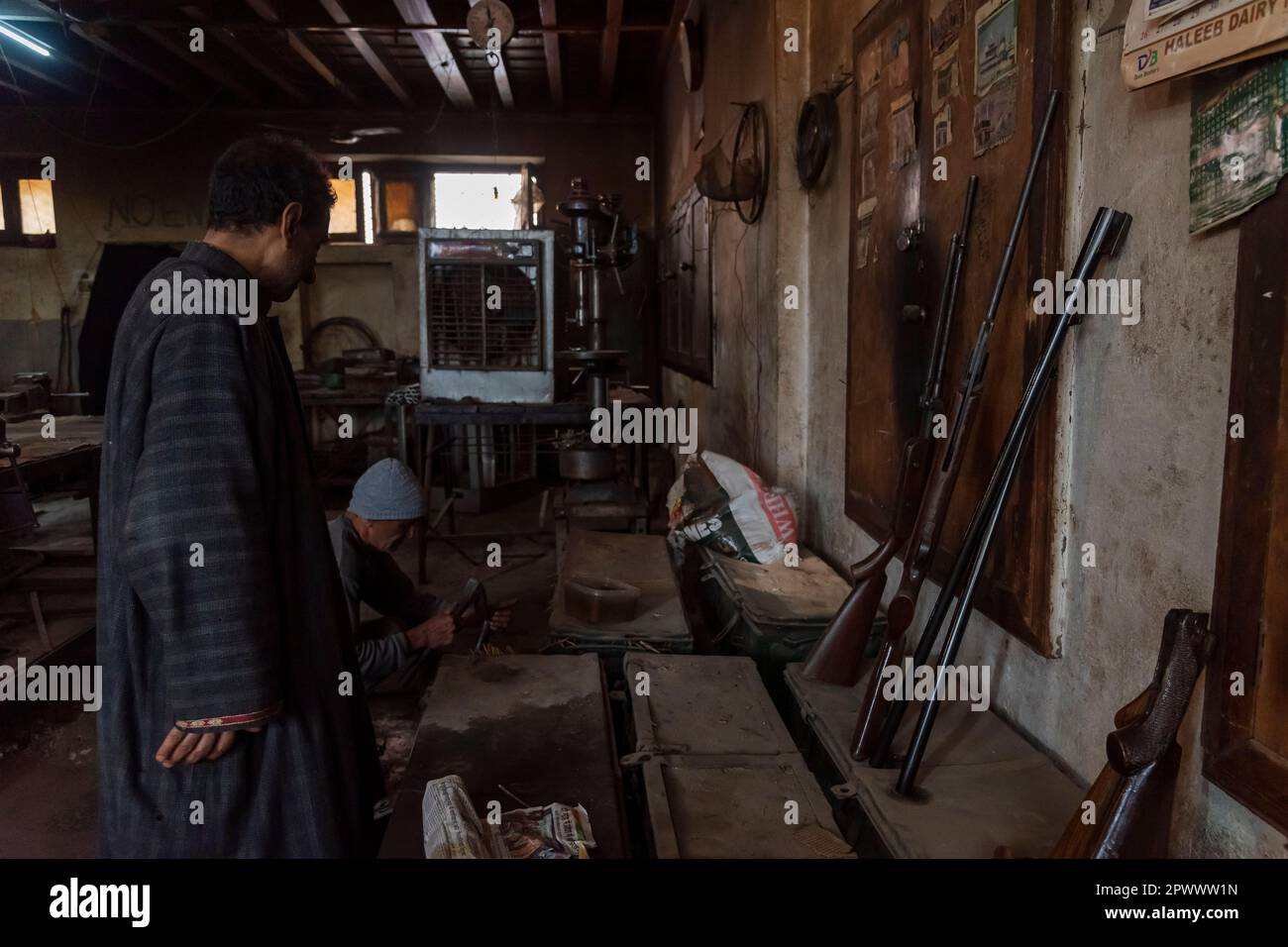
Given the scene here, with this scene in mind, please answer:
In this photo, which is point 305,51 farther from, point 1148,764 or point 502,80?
point 1148,764

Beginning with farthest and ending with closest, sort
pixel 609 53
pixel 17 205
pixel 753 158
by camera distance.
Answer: pixel 17 205 → pixel 609 53 → pixel 753 158

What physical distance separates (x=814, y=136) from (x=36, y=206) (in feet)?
31.4

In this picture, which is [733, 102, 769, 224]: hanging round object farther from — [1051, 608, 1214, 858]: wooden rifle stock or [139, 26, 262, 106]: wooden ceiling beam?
[139, 26, 262, 106]: wooden ceiling beam

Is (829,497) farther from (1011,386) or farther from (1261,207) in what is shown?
(1261,207)

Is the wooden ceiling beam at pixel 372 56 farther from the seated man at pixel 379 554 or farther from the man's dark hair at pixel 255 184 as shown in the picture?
the man's dark hair at pixel 255 184

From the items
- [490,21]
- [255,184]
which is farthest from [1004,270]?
[490,21]

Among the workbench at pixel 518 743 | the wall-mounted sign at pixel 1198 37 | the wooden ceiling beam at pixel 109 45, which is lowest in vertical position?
the workbench at pixel 518 743

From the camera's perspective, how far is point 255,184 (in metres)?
Answer: 1.61

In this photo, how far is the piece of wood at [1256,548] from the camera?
1.19 m

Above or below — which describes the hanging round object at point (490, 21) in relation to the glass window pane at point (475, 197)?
above

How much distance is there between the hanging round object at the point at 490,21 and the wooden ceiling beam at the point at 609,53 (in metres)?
0.75

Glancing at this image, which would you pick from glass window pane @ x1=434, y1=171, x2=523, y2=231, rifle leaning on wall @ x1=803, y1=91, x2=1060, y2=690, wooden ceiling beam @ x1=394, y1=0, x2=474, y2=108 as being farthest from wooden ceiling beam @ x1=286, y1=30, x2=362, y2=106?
rifle leaning on wall @ x1=803, y1=91, x2=1060, y2=690

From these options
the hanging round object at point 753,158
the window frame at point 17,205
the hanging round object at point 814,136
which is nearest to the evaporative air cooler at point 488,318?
the hanging round object at point 753,158

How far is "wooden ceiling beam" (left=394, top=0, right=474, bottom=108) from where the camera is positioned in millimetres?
6395
